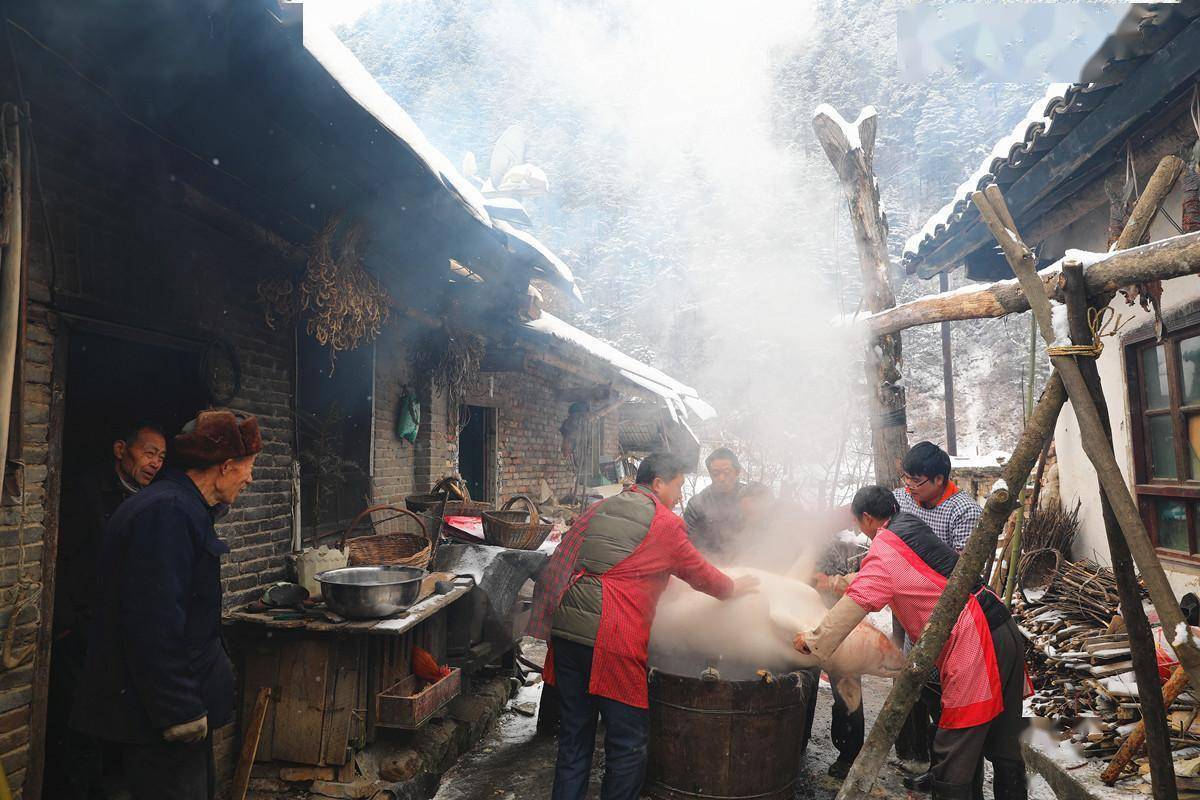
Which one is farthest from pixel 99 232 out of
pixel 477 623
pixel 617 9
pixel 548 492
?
pixel 617 9

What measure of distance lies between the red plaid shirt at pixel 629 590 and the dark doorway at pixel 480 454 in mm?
6027

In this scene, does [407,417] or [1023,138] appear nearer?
[1023,138]

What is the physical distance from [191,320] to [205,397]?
0.44 metres

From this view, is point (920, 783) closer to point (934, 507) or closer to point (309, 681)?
point (934, 507)

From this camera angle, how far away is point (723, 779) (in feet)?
12.2

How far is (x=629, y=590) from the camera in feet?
11.5

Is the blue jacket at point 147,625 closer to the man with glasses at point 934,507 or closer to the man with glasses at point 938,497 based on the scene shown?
the man with glasses at point 934,507

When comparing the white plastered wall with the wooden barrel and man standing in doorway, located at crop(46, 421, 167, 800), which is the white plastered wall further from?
man standing in doorway, located at crop(46, 421, 167, 800)

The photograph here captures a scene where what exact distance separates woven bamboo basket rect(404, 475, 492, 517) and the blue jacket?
3.79 m

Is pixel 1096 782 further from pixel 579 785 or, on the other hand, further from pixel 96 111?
pixel 96 111

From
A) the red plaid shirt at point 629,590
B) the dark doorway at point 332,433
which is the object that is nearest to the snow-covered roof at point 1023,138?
the red plaid shirt at point 629,590

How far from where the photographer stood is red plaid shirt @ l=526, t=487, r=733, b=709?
134 inches

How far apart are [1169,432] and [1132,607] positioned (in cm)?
375

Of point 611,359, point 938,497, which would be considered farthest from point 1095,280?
point 611,359
